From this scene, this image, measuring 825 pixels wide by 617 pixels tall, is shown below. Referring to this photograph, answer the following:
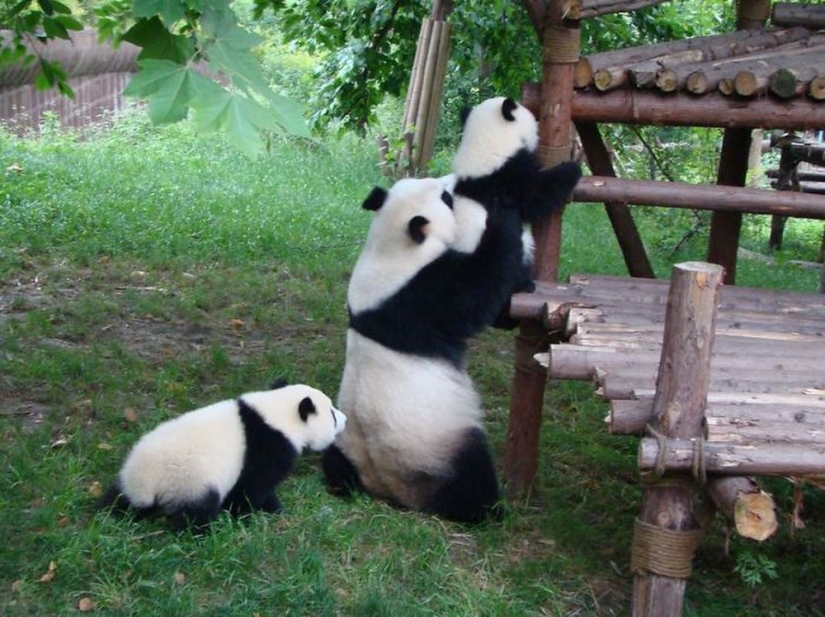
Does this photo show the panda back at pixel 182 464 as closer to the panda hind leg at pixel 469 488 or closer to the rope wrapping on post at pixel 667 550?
the panda hind leg at pixel 469 488

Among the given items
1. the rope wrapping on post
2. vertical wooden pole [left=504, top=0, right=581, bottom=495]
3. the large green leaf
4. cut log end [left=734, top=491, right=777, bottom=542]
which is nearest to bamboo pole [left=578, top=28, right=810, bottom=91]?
vertical wooden pole [left=504, top=0, right=581, bottom=495]

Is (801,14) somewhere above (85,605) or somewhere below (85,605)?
above

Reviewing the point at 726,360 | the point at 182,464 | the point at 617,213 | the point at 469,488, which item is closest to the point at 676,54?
the point at 617,213

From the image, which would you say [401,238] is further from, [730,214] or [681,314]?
[730,214]

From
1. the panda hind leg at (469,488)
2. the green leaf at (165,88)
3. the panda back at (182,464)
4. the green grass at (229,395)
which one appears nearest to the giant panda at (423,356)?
the panda hind leg at (469,488)

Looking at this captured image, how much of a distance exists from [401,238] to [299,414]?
0.74 m

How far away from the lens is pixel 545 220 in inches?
161

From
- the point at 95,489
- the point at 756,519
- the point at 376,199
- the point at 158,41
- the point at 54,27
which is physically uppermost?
the point at 54,27

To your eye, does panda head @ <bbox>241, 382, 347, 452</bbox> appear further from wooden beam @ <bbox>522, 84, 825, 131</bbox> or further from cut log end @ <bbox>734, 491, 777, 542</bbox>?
cut log end @ <bbox>734, 491, 777, 542</bbox>

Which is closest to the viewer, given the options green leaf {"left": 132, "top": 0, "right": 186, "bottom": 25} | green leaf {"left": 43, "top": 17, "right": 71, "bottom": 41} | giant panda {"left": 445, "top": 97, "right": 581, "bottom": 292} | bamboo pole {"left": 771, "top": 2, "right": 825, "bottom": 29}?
green leaf {"left": 132, "top": 0, "right": 186, "bottom": 25}

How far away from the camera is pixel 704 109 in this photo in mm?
3947

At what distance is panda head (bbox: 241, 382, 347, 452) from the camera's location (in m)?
3.63

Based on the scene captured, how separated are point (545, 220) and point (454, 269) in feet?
1.61

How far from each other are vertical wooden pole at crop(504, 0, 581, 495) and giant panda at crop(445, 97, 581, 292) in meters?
0.07
